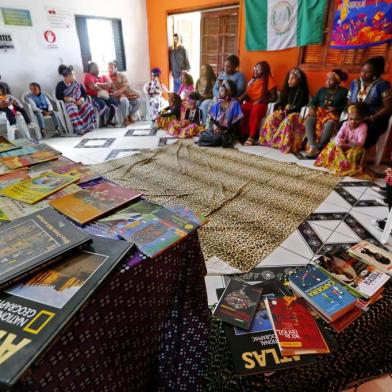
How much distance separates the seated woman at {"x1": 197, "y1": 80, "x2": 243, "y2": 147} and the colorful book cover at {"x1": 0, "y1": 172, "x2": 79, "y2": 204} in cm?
293

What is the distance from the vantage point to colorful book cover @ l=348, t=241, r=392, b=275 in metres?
1.12

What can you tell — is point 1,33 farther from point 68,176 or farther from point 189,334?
point 189,334

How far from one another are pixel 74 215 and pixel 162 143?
3.34 metres

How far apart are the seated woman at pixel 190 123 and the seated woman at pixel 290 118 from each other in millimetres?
1164

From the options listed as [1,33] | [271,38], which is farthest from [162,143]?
[1,33]

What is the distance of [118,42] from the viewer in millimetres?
5656

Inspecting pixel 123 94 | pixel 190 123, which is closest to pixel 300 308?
pixel 190 123

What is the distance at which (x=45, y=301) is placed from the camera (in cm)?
63

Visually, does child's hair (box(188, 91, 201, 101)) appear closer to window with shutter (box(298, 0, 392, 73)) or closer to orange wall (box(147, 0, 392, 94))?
orange wall (box(147, 0, 392, 94))

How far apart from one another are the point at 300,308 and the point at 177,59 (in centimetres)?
585

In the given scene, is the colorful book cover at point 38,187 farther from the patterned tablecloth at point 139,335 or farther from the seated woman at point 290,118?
the seated woman at point 290,118

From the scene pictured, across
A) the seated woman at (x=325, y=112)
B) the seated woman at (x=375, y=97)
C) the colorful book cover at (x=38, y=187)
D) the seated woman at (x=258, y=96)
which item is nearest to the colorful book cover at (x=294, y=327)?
the colorful book cover at (x=38, y=187)

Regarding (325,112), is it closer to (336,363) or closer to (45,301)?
(336,363)

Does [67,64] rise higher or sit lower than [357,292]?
higher
